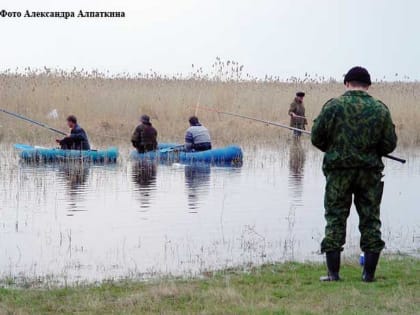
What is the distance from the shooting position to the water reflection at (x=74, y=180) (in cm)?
1335

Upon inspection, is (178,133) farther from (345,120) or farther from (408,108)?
(345,120)

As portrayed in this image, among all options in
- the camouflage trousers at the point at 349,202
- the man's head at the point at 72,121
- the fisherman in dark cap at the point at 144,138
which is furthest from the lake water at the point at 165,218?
the camouflage trousers at the point at 349,202

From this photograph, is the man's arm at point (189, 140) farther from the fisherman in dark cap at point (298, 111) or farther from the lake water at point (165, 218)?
the fisherman in dark cap at point (298, 111)

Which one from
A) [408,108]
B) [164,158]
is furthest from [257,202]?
[408,108]

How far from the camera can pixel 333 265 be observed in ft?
24.0

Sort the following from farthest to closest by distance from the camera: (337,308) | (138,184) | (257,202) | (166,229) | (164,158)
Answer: (164,158), (138,184), (257,202), (166,229), (337,308)

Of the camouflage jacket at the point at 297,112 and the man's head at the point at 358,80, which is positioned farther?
the camouflage jacket at the point at 297,112

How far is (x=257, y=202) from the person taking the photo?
13641 mm

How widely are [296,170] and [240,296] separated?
11675 mm

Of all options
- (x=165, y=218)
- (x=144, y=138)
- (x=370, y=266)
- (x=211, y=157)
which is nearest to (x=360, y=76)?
(x=370, y=266)

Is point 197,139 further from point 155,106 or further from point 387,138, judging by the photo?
point 387,138

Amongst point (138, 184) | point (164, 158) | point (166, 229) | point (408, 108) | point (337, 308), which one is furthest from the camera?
point (408, 108)

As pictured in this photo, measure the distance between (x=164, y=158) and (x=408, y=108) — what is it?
434 inches

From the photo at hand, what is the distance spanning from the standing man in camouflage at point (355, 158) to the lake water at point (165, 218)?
Answer: 165cm
